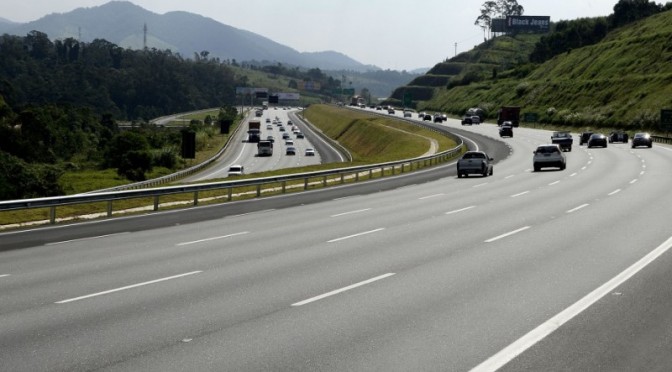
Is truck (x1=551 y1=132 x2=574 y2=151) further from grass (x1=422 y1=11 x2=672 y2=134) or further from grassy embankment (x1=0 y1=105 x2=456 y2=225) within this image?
grass (x1=422 y1=11 x2=672 y2=134)

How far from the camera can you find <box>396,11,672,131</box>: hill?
374 feet

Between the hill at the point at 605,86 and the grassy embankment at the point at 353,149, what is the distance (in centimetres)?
2584

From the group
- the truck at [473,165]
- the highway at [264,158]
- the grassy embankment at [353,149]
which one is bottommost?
the highway at [264,158]

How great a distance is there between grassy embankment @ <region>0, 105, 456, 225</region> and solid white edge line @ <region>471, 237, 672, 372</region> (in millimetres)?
16638

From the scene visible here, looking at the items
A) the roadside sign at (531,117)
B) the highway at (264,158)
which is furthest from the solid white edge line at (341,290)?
the roadside sign at (531,117)

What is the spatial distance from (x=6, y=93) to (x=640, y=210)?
16675 centimetres

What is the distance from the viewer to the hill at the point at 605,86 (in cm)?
11406

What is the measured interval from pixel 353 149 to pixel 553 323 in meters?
102

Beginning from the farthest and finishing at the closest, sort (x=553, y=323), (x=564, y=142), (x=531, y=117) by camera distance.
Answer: (x=531, y=117), (x=564, y=142), (x=553, y=323)

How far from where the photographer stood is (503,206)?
89.2 ft

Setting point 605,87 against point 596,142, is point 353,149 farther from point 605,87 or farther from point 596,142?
point 605,87

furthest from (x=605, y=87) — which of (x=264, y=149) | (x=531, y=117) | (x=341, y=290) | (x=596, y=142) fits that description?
(x=341, y=290)

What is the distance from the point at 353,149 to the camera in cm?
11138

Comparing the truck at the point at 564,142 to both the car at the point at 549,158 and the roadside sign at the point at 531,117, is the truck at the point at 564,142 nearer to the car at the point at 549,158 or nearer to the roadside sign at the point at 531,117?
the car at the point at 549,158
